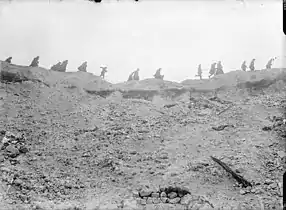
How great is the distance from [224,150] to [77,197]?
586 cm

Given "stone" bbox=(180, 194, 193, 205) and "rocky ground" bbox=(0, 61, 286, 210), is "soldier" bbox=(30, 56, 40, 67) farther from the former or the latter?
"stone" bbox=(180, 194, 193, 205)

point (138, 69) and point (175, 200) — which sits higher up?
point (138, 69)

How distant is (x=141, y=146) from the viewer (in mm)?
13305

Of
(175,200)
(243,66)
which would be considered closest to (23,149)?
(175,200)

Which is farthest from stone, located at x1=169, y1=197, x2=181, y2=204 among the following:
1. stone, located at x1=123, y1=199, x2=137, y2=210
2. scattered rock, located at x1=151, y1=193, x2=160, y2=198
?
stone, located at x1=123, y1=199, x2=137, y2=210

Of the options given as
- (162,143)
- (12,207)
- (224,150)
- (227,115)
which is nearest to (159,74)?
(227,115)

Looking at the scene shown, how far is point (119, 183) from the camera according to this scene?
10.9 meters

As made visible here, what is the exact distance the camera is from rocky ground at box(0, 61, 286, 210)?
974cm

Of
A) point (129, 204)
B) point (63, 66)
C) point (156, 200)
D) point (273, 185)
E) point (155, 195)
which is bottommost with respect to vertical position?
point (129, 204)

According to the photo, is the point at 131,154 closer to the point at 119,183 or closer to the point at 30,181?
the point at 119,183

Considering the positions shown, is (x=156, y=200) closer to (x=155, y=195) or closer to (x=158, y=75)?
(x=155, y=195)

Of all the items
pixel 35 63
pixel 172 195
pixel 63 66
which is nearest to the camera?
pixel 172 195

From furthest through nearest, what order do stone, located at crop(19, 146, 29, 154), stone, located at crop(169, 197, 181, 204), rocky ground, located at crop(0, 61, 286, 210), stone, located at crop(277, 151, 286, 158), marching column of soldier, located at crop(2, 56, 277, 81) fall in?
marching column of soldier, located at crop(2, 56, 277, 81) → stone, located at crop(19, 146, 29, 154) → stone, located at crop(277, 151, 286, 158) → rocky ground, located at crop(0, 61, 286, 210) → stone, located at crop(169, 197, 181, 204)

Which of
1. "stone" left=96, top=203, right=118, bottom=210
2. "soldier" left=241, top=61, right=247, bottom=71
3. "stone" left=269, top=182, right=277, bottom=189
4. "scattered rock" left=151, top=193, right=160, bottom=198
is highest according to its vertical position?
"soldier" left=241, top=61, right=247, bottom=71
